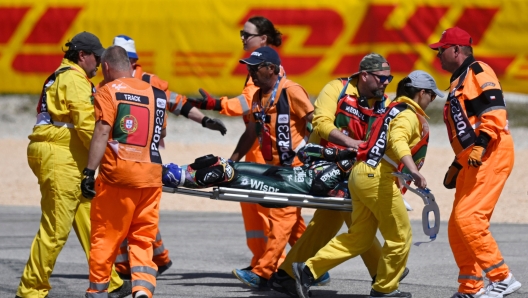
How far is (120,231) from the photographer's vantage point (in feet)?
21.7

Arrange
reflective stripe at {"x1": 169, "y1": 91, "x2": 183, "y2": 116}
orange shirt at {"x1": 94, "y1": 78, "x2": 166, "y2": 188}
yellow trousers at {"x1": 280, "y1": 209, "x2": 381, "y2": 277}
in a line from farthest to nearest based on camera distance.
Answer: reflective stripe at {"x1": 169, "y1": 91, "x2": 183, "y2": 116} → yellow trousers at {"x1": 280, "y1": 209, "x2": 381, "y2": 277} → orange shirt at {"x1": 94, "y1": 78, "x2": 166, "y2": 188}

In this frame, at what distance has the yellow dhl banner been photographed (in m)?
16.7

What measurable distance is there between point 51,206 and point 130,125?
1.11 metres

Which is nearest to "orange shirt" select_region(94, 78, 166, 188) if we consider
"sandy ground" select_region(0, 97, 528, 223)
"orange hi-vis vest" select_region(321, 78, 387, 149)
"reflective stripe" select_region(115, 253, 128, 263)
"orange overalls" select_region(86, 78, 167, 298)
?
"orange overalls" select_region(86, 78, 167, 298)

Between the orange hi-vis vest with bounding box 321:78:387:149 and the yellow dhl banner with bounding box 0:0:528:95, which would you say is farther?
the yellow dhl banner with bounding box 0:0:528:95

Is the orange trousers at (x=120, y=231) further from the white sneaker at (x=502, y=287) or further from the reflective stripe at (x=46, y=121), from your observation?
the white sneaker at (x=502, y=287)

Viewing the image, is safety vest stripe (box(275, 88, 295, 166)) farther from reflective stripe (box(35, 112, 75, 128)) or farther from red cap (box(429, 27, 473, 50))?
reflective stripe (box(35, 112, 75, 128))

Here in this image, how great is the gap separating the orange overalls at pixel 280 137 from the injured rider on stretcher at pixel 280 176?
47 centimetres

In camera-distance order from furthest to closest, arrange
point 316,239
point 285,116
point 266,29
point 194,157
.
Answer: point 194,157
point 266,29
point 285,116
point 316,239

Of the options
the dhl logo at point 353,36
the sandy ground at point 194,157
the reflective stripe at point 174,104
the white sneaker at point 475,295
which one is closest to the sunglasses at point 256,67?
the reflective stripe at point 174,104

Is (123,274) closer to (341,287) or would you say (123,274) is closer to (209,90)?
(341,287)

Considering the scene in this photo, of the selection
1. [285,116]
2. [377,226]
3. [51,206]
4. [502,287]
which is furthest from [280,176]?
[502,287]

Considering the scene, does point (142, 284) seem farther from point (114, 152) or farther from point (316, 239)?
point (316, 239)

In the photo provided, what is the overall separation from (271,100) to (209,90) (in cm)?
1002
